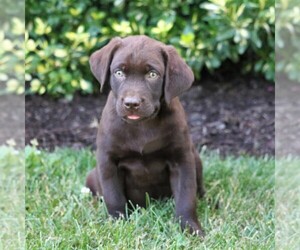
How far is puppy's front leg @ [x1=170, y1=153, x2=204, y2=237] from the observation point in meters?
3.47

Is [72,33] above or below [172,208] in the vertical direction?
above

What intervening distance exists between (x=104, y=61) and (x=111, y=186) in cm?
65

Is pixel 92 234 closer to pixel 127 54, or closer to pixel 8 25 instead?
pixel 127 54

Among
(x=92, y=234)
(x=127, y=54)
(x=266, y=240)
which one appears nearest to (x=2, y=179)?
(x=92, y=234)

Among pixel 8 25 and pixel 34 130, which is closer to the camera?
pixel 8 25

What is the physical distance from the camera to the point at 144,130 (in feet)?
11.3

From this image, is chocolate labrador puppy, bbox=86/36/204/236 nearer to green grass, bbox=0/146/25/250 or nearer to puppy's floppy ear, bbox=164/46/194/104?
puppy's floppy ear, bbox=164/46/194/104

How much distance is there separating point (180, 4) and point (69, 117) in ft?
4.14

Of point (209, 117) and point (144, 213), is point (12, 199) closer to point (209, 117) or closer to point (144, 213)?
point (144, 213)

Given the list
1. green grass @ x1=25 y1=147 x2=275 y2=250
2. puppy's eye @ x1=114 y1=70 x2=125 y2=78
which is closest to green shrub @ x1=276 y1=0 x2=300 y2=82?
green grass @ x1=25 y1=147 x2=275 y2=250

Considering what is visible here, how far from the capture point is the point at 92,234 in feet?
10.9

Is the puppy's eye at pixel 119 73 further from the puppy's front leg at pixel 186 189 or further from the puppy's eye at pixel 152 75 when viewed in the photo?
the puppy's front leg at pixel 186 189

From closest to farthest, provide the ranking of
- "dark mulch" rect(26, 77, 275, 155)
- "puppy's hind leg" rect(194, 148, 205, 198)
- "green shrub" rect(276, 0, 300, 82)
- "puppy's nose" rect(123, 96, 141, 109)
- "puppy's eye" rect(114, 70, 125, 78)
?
"puppy's nose" rect(123, 96, 141, 109)
"puppy's eye" rect(114, 70, 125, 78)
"puppy's hind leg" rect(194, 148, 205, 198)
"green shrub" rect(276, 0, 300, 82)
"dark mulch" rect(26, 77, 275, 155)

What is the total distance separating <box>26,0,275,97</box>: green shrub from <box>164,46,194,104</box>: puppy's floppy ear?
1.87 m
